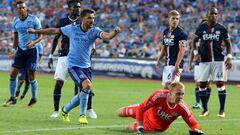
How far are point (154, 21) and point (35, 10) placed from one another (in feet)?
35.5

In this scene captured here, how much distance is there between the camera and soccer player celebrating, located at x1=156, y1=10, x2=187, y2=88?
1487cm

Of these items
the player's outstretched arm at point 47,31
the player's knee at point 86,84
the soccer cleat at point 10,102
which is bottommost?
the soccer cleat at point 10,102

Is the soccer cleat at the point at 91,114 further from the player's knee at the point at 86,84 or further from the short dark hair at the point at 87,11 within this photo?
the short dark hair at the point at 87,11

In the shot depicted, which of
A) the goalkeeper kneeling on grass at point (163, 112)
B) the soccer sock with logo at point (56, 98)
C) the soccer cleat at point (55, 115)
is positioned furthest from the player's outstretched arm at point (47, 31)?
the goalkeeper kneeling on grass at point (163, 112)

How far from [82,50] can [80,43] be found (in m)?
0.15

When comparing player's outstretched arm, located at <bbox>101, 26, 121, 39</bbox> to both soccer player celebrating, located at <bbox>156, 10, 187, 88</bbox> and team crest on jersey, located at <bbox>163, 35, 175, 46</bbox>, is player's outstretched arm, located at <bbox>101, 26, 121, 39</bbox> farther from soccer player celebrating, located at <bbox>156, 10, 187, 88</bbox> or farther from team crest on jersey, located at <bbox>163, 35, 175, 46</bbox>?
team crest on jersey, located at <bbox>163, 35, 175, 46</bbox>

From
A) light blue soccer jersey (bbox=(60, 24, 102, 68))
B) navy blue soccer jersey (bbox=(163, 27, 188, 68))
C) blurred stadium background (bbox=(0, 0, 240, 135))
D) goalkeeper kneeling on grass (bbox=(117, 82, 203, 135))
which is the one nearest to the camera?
goalkeeper kneeling on grass (bbox=(117, 82, 203, 135))

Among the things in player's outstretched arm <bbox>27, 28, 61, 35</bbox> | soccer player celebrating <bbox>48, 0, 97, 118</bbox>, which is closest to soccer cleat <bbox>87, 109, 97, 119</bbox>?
soccer player celebrating <bbox>48, 0, 97, 118</bbox>

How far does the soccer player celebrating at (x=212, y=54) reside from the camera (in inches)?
608

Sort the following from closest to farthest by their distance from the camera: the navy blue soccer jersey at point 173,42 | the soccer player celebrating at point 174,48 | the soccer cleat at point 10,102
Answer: the soccer player celebrating at point 174,48 < the navy blue soccer jersey at point 173,42 < the soccer cleat at point 10,102

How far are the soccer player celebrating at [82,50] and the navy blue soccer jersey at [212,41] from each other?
3.53m

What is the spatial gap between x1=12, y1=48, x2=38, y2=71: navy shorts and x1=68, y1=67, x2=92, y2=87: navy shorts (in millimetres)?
3889

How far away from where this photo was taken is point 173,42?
49.6 ft

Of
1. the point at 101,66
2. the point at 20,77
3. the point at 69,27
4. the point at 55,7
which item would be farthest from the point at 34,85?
the point at 55,7
